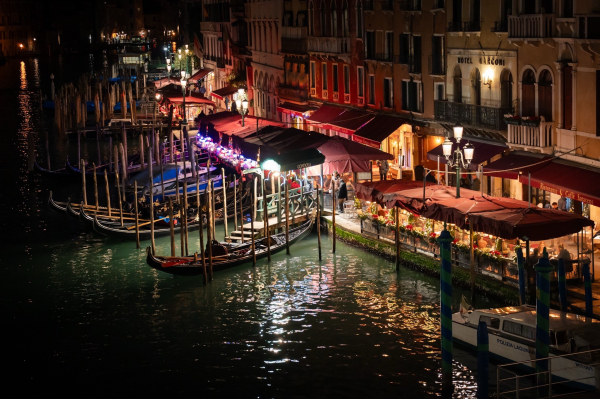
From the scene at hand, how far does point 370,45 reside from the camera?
42.1 meters

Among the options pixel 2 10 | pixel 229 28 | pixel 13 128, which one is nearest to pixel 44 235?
pixel 229 28

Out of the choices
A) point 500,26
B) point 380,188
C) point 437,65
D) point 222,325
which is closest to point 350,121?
point 437,65

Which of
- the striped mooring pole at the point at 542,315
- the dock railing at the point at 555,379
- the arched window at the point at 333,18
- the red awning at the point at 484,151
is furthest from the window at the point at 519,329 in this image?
the arched window at the point at 333,18

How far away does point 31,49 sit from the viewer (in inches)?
7308

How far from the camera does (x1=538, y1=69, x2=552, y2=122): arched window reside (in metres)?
29.4

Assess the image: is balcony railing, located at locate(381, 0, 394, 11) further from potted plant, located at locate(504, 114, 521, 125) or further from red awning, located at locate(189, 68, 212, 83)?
red awning, located at locate(189, 68, 212, 83)

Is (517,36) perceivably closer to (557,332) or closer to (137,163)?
(557,332)

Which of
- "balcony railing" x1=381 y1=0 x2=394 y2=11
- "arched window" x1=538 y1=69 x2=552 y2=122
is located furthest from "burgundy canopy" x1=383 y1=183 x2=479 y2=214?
"balcony railing" x1=381 y1=0 x2=394 y2=11

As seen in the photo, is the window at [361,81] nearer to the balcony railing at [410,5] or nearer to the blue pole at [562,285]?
the balcony railing at [410,5]

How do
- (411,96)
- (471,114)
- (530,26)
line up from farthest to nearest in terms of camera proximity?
(411,96), (471,114), (530,26)

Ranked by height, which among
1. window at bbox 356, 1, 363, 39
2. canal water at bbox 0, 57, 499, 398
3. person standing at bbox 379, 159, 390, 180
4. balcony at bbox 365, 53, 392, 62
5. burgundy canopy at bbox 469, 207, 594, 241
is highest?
window at bbox 356, 1, 363, 39

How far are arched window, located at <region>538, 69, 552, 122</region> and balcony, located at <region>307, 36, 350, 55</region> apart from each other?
52.2 ft

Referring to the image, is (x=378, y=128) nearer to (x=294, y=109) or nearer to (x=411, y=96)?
(x=411, y=96)

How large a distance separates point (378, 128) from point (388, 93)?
219 centimetres
